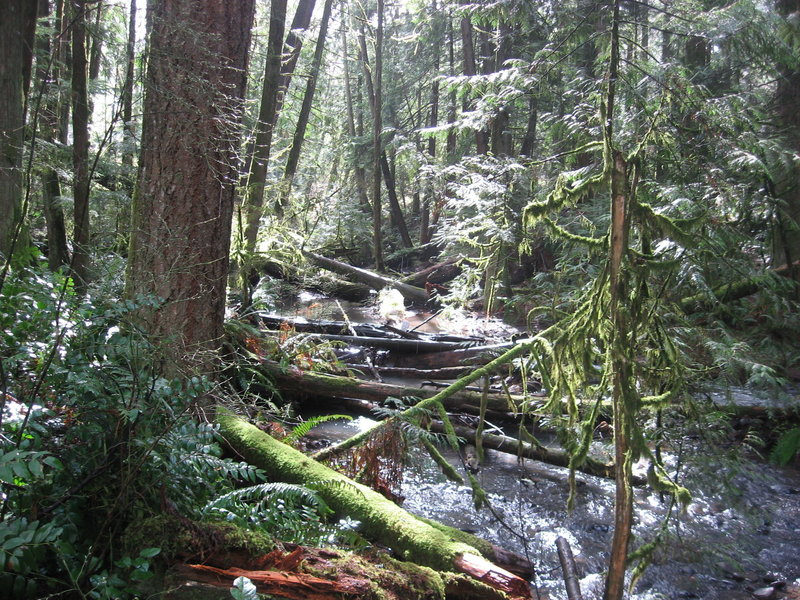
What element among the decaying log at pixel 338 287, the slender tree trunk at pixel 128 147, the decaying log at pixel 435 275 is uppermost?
the slender tree trunk at pixel 128 147

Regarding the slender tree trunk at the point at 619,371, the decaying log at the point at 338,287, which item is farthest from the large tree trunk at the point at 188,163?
the decaying log at the point at 338,287

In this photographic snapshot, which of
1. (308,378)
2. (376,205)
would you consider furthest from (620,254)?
(376,205)

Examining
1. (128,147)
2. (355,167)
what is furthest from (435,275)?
(128,147)

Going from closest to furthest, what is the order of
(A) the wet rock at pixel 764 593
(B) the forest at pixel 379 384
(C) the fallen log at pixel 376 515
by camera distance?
(B) the forest at pixel 379 384 → (C) the fallen log at pixel 376 515 → (A) the wet rock at pixel 764 593

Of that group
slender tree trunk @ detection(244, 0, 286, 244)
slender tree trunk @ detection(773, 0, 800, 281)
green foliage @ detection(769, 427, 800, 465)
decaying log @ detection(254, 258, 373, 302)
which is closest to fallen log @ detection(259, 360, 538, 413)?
green foliage @ detection(769, 427, 800, 465)

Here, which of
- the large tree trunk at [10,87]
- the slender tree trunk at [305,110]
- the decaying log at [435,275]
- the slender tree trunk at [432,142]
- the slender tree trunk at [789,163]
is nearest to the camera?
the large tree trunk at [10,87]

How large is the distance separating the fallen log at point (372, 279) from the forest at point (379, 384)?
5.96 m

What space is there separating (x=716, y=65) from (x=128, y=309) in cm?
1151

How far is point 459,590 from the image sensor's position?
9.71ft

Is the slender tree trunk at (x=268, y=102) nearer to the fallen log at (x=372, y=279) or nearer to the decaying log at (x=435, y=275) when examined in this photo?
the fallen log at (x=372, y=279)

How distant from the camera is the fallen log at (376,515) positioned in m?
3.10

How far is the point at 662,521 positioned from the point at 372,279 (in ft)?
42.8

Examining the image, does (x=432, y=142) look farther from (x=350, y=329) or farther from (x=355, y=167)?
(x=350, y=329)

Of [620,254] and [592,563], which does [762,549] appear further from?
[620,254]
